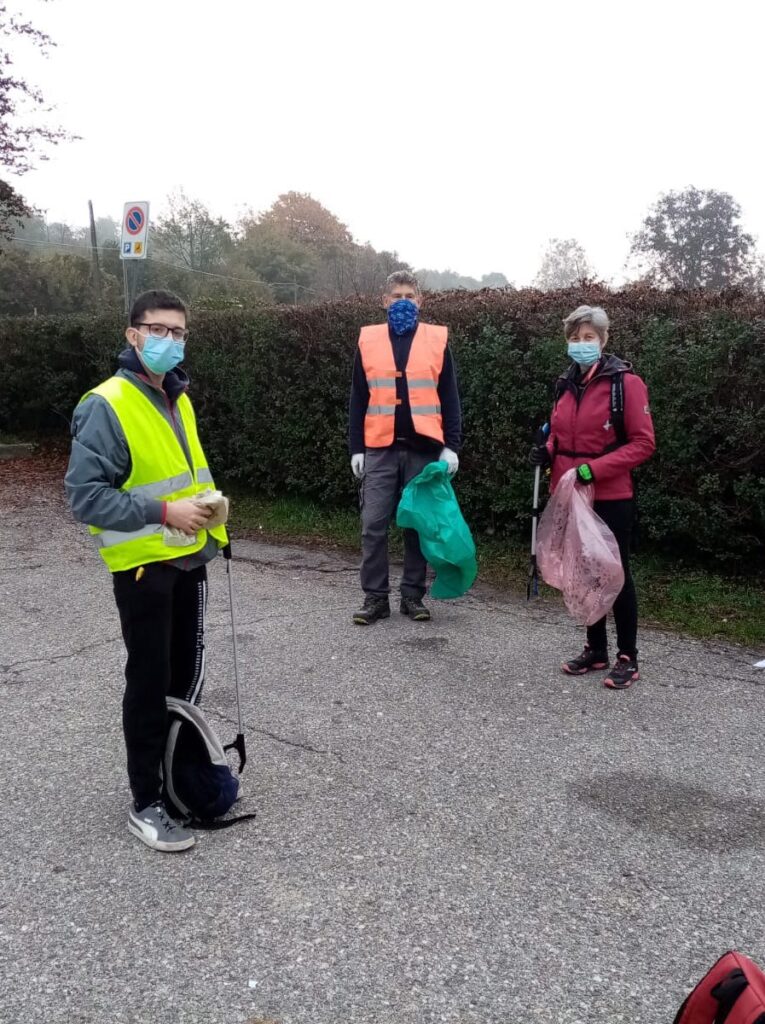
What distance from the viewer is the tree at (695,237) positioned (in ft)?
121

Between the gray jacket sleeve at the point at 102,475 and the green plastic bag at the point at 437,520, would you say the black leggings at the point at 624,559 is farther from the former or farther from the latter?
the gray jacket sleeve at the point at 102,475

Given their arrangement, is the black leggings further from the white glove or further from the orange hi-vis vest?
the orange hi-vis vest

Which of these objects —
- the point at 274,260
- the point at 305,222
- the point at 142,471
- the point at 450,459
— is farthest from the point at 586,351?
the point at 305,222

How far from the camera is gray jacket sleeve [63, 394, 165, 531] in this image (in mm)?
2676

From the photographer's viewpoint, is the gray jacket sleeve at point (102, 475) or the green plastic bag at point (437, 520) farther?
the green plastic bag at point (437, 520)

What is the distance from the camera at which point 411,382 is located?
5324mm

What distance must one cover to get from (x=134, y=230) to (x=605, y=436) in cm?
810

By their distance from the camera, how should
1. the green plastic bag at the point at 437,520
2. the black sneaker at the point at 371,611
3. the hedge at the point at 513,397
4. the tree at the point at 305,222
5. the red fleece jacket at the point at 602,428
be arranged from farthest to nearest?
the tree at the point at 305,222 → the hedge at the point at 513,397 → the black sneaker at the point at 371,611 → the green plastic bag at the point at 437,520 → the red fleece jacket at the point at 602,428

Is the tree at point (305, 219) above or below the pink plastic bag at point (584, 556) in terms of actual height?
above

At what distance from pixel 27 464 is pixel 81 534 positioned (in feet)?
15.0

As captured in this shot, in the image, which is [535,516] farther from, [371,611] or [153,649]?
[153,649]

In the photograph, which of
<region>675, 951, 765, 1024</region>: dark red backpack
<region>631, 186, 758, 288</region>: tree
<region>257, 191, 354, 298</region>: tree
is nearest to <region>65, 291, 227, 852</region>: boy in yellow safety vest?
<region>675, 951, 765, 1024</region>: dark red backpack

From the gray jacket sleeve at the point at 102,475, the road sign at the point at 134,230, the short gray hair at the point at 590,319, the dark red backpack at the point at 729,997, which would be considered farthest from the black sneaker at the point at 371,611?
the road sign at the point at 134,230

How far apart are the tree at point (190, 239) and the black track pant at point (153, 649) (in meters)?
44.9
